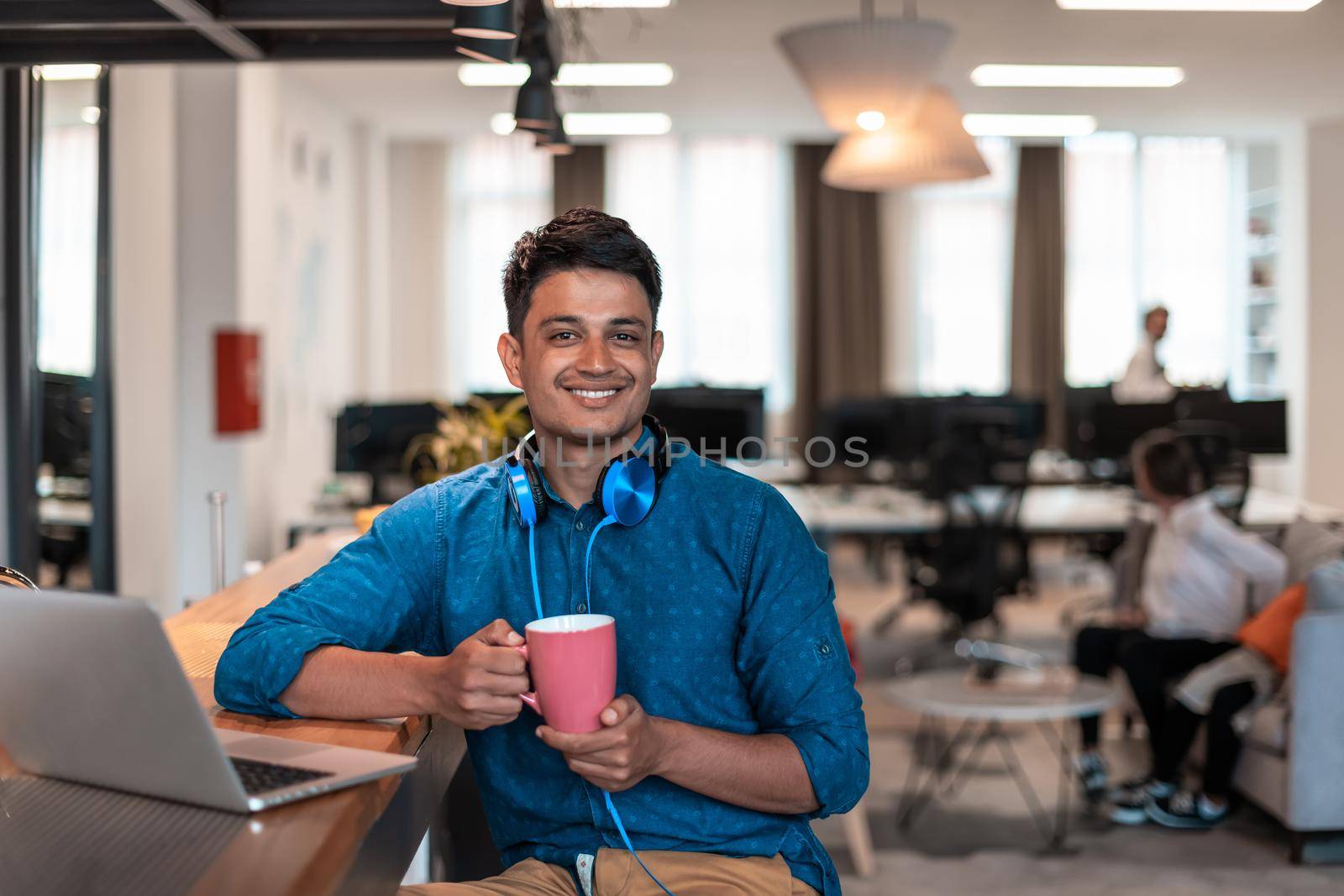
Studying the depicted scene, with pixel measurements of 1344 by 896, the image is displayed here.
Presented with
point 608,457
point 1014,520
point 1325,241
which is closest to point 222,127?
point 1014,520

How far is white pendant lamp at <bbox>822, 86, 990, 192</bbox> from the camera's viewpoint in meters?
5.14

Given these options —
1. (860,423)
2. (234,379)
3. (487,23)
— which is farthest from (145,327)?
(860,423)

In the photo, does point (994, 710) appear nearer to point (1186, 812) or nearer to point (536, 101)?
point (1186, 812)

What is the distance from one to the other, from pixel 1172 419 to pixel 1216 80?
7.91 ft

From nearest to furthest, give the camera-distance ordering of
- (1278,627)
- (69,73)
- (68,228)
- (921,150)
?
(1278,627), (69,73), (68,228), (921,150)

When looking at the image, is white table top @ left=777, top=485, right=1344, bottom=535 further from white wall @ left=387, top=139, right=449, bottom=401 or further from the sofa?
white wall @ left=387, top=139, right=449, bottom=401

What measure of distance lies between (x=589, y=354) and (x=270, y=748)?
623mm

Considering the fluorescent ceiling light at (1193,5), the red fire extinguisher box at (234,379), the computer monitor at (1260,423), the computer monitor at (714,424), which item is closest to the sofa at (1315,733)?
the computer monitor at (714,424)

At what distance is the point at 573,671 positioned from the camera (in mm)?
1294

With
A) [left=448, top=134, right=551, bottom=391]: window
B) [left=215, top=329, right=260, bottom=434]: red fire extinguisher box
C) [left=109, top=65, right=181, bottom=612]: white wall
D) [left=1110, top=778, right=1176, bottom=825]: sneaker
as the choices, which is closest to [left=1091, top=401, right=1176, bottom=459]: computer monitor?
[left=1110, top=778, right=1176, bottom=825]: sneaker

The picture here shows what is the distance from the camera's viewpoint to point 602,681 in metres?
1.32

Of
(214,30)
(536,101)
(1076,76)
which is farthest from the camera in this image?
(1076,76)

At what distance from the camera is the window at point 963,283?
11.3 meters

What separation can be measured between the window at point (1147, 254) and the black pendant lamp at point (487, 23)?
936 cm
